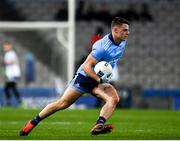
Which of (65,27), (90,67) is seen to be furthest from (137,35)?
(90,67)

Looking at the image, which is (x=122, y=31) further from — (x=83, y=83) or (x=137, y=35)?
(x=137, y=35)

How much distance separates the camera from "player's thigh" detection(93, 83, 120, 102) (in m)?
12.7

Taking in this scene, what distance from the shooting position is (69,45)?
89.7 feet

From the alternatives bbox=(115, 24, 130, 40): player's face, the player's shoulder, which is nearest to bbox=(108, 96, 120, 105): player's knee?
the player's shoulder

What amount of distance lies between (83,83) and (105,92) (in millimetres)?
374

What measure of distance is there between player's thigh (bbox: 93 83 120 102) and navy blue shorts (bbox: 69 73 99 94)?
9cm

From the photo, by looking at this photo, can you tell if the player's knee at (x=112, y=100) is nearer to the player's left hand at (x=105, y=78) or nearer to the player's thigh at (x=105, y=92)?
the player's thigh at (x=105, y=92)

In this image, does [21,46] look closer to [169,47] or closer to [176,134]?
[169,47]

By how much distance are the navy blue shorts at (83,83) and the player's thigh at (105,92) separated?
89 millimetres

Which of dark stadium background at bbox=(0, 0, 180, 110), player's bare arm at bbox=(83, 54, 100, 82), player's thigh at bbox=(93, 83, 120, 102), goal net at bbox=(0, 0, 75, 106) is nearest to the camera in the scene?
player's bare arm at bbox=(83, 54, 100, 82)

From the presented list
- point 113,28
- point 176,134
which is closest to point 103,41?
point 113,28

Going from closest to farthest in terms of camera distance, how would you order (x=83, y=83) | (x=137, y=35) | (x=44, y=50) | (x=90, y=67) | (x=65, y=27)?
(x=90, y=67) < (x=83, y=83) < (x=65, y=27) < (x=44, y=50) < (x=137, y=35)

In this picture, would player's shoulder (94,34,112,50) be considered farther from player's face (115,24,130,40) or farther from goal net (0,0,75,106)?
goal net (0,0,75,106)

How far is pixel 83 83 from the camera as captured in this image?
41.9ft
